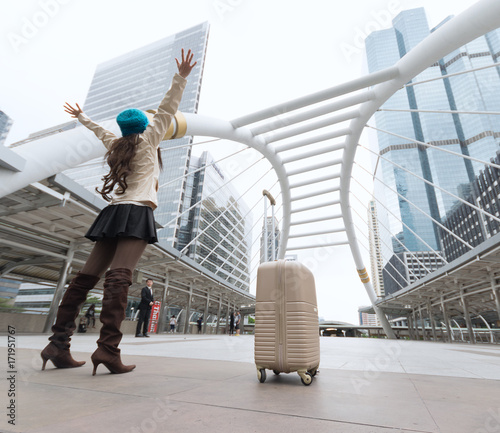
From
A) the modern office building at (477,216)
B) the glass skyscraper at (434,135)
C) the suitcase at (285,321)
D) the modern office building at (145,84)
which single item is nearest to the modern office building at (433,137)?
the glass skyscraper at (434,135)

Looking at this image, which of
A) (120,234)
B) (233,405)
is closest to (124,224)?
(120,234)

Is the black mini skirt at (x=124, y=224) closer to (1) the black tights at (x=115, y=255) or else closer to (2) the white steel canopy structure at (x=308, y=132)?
(1) the black tights at (x=115, y=255)

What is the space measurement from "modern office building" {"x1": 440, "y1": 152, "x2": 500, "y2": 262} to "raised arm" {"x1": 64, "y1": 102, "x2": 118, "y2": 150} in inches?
2425

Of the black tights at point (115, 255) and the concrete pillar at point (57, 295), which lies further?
the concrete pillar at point (57, 295)

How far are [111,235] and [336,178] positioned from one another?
13377mm

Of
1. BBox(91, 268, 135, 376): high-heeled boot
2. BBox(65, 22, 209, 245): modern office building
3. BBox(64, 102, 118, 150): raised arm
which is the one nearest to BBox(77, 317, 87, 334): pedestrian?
BBox(64, 102, 118, 150): raised arm

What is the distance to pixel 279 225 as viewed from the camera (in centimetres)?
1862

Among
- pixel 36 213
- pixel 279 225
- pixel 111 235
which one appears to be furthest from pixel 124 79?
pixel 111 235

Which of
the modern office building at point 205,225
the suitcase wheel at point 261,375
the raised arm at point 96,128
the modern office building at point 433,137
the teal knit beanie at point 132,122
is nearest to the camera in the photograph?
the suitcase wheel at point 261,375

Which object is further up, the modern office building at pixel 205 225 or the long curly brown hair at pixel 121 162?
the modern office building at pixel 205 225

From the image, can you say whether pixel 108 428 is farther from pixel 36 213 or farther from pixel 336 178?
pixel 336 178

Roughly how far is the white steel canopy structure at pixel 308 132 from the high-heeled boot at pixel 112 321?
320 cm

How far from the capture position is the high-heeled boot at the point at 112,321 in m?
1.78

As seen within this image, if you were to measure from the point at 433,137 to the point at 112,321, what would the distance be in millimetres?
120949
